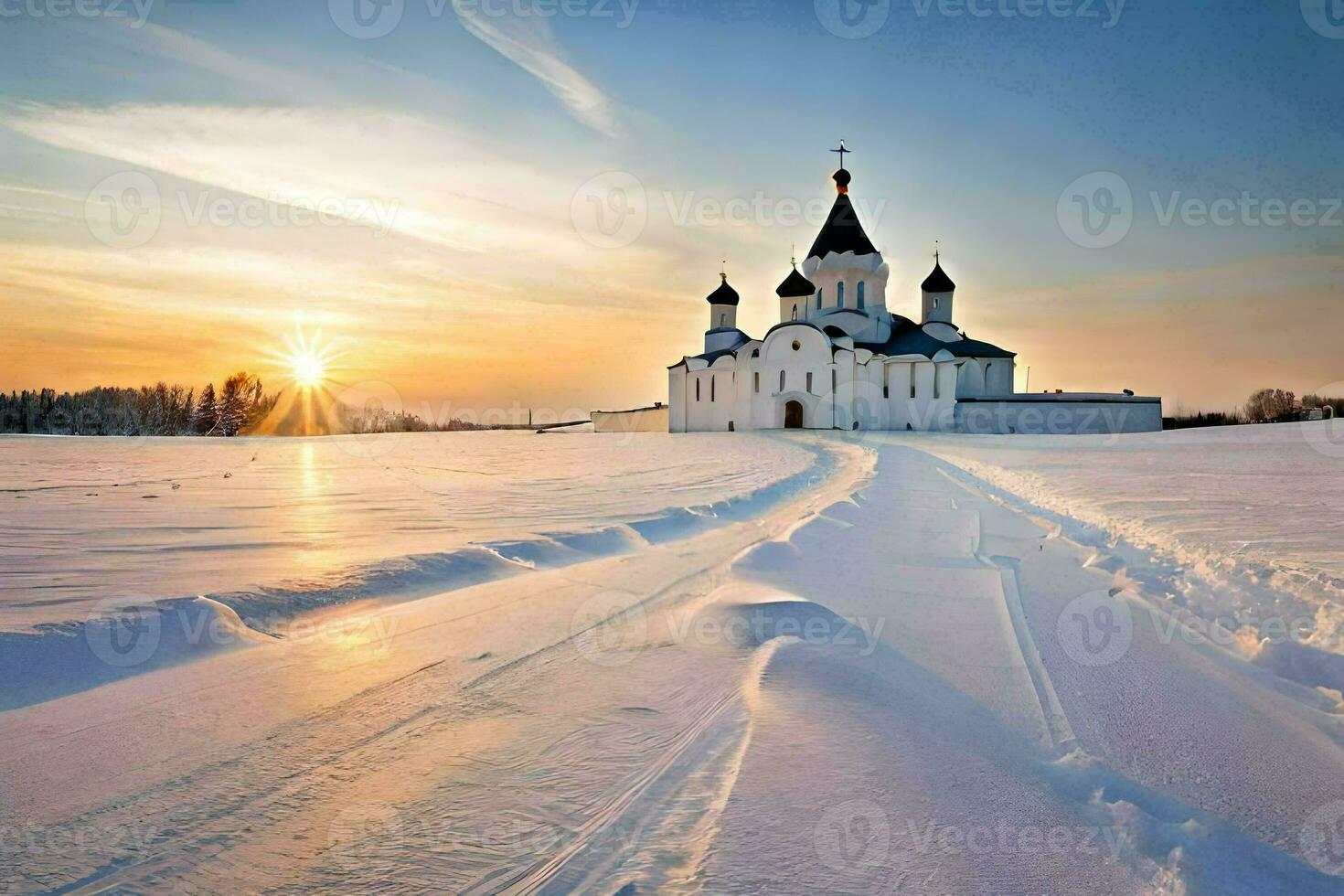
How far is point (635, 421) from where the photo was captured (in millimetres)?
63062

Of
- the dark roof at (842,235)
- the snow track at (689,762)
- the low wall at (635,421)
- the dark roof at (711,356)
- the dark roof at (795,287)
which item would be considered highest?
the dark roof at (842,235)

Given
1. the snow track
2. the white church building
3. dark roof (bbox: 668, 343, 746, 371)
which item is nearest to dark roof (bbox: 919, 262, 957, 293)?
the white church building

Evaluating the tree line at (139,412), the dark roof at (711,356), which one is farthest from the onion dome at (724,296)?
the tree line at (139,412)

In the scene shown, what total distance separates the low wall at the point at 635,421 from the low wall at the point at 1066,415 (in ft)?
81.7

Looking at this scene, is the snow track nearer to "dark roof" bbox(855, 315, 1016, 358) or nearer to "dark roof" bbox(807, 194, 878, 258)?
"dark roof" bbox(855, 315, 1016, 358)

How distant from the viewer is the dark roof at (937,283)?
174 ft

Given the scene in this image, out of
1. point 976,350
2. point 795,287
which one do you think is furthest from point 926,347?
point 795,287

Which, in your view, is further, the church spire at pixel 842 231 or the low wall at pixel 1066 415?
the church spire at pixel 842 231

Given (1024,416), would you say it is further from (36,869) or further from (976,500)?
(36,869)

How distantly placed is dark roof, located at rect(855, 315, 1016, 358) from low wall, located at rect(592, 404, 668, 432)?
62.7ft

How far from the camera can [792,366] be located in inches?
1807

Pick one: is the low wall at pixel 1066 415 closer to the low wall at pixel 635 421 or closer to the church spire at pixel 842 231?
the church spire at pixel 842 231

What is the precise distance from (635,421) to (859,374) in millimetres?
23109

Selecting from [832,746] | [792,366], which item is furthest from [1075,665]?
[792,366]
